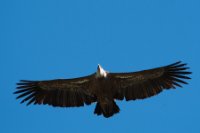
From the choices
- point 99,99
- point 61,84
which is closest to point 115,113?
point 99,99

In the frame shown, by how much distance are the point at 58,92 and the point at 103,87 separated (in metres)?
1.76

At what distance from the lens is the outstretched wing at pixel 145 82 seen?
770 inches

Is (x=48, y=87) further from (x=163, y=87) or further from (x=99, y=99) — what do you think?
(x=163, y=87)

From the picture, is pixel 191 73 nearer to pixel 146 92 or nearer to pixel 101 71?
pixel 146 92

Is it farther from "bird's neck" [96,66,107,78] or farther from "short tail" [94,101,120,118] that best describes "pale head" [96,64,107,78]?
"short tail" [94,101,120,118]

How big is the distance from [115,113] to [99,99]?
0.72 m

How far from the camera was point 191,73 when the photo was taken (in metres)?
19.2

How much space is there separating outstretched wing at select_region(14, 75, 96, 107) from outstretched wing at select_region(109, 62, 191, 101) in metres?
1.01

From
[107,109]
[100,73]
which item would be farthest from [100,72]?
[107,109]

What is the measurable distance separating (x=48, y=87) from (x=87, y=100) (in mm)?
1458

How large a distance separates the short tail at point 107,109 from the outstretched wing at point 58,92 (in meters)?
0.58

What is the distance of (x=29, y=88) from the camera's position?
794 inches

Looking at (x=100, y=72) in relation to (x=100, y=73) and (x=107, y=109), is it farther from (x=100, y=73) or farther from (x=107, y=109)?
(x=107, y=109)

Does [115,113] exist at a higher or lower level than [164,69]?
lower
